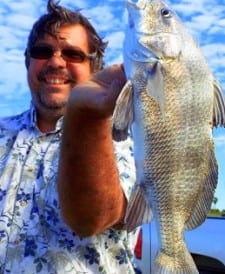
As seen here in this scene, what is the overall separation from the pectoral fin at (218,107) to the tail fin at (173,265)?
0.55m

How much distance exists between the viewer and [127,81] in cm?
292

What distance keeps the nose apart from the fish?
4.54 feet

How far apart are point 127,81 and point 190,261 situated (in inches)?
29.7

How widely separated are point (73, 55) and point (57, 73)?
6.3 inches

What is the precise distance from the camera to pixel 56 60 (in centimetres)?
440

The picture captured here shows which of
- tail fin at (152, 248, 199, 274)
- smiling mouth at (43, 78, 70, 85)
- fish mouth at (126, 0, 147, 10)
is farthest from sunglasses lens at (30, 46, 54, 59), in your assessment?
tail fin at (152, 248, 199, 274)

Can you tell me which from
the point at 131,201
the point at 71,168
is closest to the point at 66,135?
the point at 71,168

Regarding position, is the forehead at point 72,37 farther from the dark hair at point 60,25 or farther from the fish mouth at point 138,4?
the fish mouth at point 138,4

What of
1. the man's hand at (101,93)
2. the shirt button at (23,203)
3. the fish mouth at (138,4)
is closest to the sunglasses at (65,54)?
the shirt button at (23,203)

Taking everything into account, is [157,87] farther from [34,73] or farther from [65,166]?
[34,73]

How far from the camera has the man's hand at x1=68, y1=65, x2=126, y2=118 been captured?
10.3ft

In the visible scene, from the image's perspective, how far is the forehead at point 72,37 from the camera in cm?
445

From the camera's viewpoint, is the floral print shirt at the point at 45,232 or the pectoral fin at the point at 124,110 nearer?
the pectoral fin at the point at 124,110

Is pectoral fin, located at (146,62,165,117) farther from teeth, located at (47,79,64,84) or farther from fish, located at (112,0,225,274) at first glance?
teeth, located at (47,79,64,84)
